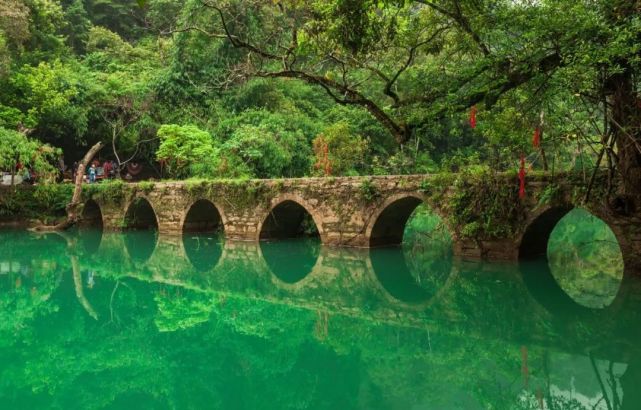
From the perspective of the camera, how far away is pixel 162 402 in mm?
4484

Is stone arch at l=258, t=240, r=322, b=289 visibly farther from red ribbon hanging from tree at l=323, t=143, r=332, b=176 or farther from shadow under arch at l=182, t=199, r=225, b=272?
red ribbon hanging from tree at l=323, t=143, r=332, b=176

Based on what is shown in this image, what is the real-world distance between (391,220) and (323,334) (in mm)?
7054

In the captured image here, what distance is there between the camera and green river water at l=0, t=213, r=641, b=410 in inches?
183

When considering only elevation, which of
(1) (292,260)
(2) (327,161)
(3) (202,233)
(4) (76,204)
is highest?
(2) (327,161)

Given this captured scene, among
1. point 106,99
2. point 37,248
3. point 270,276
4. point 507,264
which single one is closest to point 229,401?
point 270,276

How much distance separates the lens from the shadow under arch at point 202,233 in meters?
13.3

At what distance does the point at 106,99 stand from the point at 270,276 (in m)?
14.2

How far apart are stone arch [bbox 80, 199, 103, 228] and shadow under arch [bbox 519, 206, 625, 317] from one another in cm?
1555

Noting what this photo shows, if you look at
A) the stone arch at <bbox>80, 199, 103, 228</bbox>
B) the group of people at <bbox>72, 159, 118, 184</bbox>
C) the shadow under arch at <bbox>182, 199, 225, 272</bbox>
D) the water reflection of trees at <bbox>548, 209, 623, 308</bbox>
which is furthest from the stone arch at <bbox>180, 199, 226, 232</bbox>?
the water reflection of trees at <bbox>548, 209, 623, 308</bbox>

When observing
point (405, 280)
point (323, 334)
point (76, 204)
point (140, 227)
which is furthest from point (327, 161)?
point (323, 334)

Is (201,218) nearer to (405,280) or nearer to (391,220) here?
(391,220)

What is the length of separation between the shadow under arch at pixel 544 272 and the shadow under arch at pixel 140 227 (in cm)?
925

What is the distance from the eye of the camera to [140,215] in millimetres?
19562

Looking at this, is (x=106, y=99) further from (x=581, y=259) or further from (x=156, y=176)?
(x=581, y=259)
